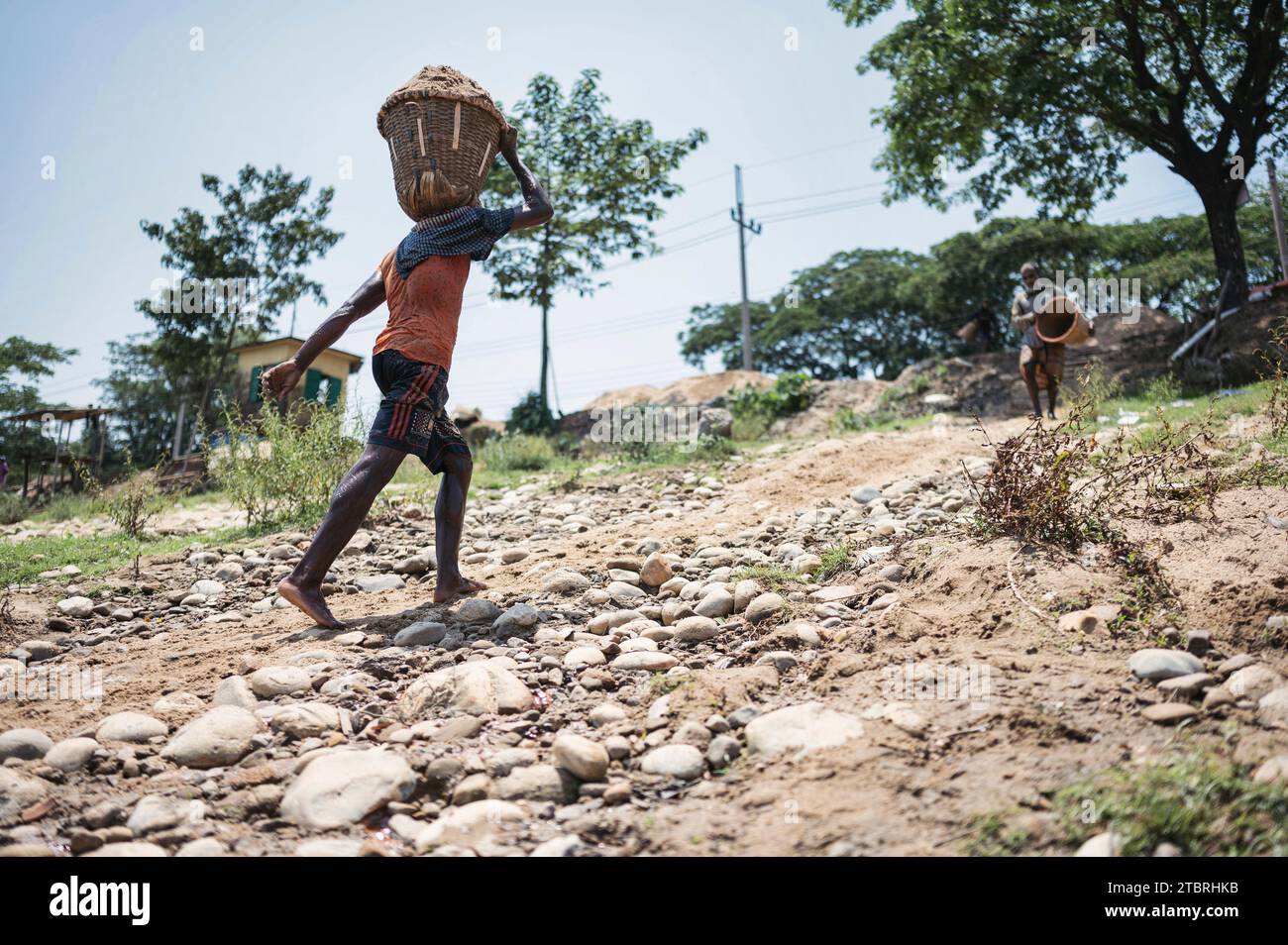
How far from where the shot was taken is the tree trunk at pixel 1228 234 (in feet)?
38.8

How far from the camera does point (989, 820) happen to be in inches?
63.5

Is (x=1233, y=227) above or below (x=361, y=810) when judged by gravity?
above

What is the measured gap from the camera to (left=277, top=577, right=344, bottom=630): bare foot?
3.23 metres

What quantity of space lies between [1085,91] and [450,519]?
39.8ft

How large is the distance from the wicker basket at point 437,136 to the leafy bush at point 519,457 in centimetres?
626

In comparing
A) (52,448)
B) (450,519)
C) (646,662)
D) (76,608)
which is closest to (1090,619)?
(646,662)

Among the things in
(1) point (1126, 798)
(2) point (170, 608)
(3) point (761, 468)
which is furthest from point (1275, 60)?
(2) point (170, 608)

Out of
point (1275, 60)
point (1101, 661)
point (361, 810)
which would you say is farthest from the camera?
point (1275, 60)

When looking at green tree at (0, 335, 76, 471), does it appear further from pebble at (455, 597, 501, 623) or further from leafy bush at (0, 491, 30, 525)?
pebble at (455, 597, 501, 623)

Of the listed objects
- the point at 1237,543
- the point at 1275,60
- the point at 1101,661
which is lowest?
the point at 1101,661

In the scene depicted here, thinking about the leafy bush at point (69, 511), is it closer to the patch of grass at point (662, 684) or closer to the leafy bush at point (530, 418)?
the leafy bush at point (530, 418)

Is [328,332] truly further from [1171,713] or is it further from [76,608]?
[1171,713]

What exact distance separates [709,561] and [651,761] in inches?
77.8

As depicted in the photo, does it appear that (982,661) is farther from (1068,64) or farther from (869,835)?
(1068,64)
